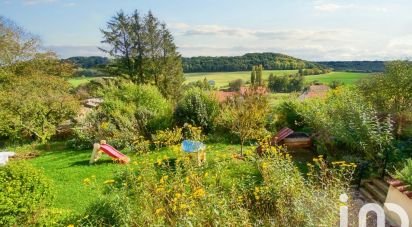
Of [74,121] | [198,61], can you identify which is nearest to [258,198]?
[74,121]

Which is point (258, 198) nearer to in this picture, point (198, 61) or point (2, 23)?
point (2, 23)

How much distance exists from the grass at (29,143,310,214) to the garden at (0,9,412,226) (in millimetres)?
49

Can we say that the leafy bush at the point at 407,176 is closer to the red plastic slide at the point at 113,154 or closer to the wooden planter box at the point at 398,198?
the wooden planter box at the point at 398,198

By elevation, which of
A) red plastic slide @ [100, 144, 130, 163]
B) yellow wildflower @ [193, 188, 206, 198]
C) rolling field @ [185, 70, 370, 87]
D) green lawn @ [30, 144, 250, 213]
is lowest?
green lawn @ [30, 144, 250, 213]

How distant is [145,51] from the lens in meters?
29.6

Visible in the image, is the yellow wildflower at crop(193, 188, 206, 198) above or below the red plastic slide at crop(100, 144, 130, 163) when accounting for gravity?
above

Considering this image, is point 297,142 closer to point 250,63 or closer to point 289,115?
point 289,115

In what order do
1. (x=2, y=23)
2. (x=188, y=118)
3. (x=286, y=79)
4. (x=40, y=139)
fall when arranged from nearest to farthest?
(x=188, y=118), (x=40, y=139), (x=2, y=23), (x=286, y=79)

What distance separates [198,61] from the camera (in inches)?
2383

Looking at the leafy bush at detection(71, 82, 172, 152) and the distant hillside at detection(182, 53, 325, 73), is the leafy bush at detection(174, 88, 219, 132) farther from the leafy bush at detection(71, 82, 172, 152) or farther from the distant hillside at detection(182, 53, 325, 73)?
the distant hillside at detection(182, 53, 325, 73)

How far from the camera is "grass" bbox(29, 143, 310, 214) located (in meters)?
8.12

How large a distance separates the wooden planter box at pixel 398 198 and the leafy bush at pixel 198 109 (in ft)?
29.2

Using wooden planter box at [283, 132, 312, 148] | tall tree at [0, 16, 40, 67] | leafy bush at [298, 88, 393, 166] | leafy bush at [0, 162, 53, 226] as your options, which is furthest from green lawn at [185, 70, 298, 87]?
leafy bush at [0, 162, 53, 226]

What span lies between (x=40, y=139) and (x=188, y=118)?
24.0ft
